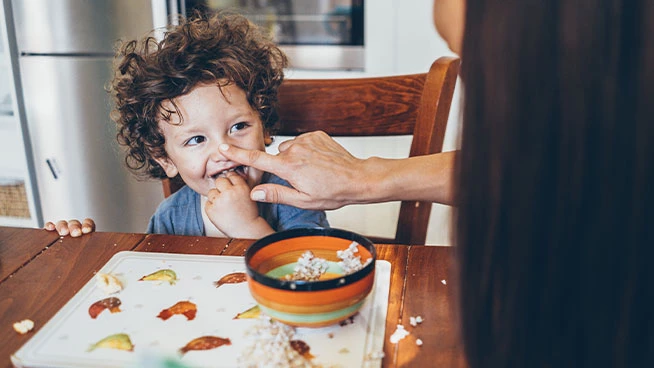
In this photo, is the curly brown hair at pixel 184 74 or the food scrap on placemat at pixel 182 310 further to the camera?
the curly brown hair at pixel 184 74

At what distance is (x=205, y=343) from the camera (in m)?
0.65

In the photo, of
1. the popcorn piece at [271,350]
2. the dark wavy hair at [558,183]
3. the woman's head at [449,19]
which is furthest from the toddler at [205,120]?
the dark wavy hair at [558,183]

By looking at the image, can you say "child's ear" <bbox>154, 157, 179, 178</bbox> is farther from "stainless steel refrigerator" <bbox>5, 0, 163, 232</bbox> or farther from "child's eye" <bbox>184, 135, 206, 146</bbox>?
"stainless steel refrigerator" <bbox>5, 0, 163, 232</bbox>

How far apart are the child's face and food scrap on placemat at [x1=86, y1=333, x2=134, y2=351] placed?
0.56 m

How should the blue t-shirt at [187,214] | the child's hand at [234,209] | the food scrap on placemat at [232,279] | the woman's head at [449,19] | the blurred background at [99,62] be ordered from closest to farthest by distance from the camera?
1. the woman's head at [449,19]
2. the food scrap on placemat at [232,279]
3. the child's hand at [234,209]
4. the blue t-shirt at [187,214]
5. the blurred background at [99,62]

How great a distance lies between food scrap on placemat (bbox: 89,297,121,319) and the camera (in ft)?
2.36

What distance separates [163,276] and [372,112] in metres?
0.69

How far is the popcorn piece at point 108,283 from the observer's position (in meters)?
0.77

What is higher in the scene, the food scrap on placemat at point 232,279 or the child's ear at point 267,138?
the child's ear at point 267,138

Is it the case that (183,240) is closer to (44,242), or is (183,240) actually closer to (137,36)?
(44,242)

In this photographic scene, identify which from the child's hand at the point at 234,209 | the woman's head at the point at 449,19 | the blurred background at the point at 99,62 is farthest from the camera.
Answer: the blurred background at the point at 99,62

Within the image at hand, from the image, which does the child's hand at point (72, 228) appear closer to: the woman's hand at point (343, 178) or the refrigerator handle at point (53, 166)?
the woman's hand at point (343, 178)

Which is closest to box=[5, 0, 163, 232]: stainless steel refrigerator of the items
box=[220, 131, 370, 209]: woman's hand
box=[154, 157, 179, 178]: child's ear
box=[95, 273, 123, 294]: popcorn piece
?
box=[154, 157, 179, 178]: child's ear

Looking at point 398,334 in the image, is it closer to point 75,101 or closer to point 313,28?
point 313,28
